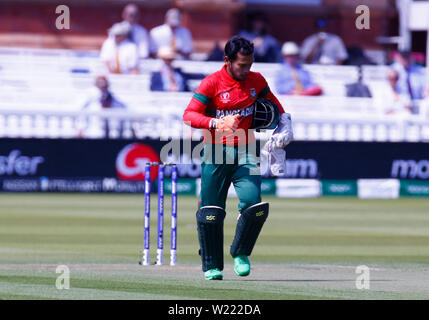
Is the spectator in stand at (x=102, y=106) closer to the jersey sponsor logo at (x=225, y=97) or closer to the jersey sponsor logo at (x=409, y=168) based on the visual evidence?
the jersey sponsor logo at (x=409, y=168)

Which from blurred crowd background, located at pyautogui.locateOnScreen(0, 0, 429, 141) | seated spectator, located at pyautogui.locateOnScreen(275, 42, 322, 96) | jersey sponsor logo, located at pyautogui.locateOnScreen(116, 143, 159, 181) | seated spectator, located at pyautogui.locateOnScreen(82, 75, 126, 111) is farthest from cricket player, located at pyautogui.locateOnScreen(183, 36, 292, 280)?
seated spectator, located at pyautogui.locateOnScreen(275, 42, 322, 96)

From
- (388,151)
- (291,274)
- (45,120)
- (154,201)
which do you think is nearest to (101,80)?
(45,120)

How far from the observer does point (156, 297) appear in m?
8.70

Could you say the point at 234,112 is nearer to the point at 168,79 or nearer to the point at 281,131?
the point at 281,131

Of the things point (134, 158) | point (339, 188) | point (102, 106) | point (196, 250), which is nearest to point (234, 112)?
point (196, 250)

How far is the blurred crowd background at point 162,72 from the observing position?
22391 mm

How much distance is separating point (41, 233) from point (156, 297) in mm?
6645

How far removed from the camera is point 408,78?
2500 cm

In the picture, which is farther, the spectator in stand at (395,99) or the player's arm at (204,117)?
the spectator in stand at (395,99)

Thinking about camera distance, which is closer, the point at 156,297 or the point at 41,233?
the point at 156,297

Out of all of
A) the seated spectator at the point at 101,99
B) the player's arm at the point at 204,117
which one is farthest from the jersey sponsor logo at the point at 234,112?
the seated spectator at the point at 101,99

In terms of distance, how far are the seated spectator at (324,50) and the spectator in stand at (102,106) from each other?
16.8 ft

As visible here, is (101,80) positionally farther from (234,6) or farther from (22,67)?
(234,6)

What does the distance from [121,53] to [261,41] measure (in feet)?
10.6
